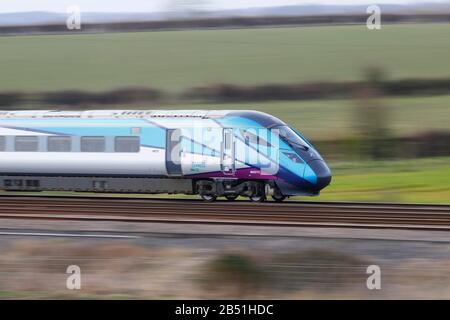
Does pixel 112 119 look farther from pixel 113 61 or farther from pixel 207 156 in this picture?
pixel 113 61

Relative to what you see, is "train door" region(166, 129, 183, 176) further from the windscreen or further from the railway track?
the windscreen

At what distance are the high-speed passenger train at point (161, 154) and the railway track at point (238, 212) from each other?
1.95 ft

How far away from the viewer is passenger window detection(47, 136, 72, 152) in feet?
86.0

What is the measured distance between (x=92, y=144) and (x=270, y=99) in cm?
2532

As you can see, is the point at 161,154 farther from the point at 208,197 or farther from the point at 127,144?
the point at 208,197

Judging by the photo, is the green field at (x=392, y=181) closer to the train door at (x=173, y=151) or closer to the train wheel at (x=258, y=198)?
the train wheel at (x=258, y=198)

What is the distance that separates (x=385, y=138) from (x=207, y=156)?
612 inches

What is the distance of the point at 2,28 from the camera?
67750mm

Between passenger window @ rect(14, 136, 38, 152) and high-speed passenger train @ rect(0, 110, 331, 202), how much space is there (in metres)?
0.03

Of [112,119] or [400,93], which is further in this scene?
[400,93]

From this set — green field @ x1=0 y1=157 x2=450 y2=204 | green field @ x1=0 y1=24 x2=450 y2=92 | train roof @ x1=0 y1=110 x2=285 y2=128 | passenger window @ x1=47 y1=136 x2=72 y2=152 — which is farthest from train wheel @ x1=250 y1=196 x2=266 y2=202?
green field @ x1=0 y1=24 x2=450 y2=92

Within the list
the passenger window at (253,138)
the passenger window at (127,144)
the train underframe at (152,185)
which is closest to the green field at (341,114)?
the train underframe at (152,185)

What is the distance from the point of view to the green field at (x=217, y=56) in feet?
176
